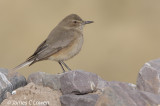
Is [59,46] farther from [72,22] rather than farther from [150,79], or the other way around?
[150,79]

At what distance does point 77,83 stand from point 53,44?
2.89 m

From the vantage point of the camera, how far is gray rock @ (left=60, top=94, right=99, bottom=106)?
8688mm

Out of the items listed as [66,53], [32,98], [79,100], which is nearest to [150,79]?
[79,100]

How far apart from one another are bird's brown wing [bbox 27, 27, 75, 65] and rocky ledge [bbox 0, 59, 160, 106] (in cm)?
175

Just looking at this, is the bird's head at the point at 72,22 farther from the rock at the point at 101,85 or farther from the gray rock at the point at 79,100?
the gray rock at the point at 79,100

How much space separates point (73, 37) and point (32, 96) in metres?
3.49

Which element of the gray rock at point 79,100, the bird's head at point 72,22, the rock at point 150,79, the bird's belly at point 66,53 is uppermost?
the bird's head at point 72,22

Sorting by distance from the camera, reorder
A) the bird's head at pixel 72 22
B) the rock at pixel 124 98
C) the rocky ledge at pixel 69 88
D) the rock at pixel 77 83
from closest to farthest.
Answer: the rock at pixel 124 98 < the rocky ledge at pixel 69 88 < the rock at pixel 77 83 < the bird's head at pixel 72 22

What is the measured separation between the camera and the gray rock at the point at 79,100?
869 centimetres

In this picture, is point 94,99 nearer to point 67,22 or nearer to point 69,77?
point 69,77

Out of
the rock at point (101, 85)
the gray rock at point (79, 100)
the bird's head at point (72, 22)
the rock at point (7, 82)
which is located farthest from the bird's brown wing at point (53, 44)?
the gray rock at point (79, 100)

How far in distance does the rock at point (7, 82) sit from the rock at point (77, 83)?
3.07 ft

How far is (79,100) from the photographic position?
8711mm

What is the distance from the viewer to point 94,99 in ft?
28.7
